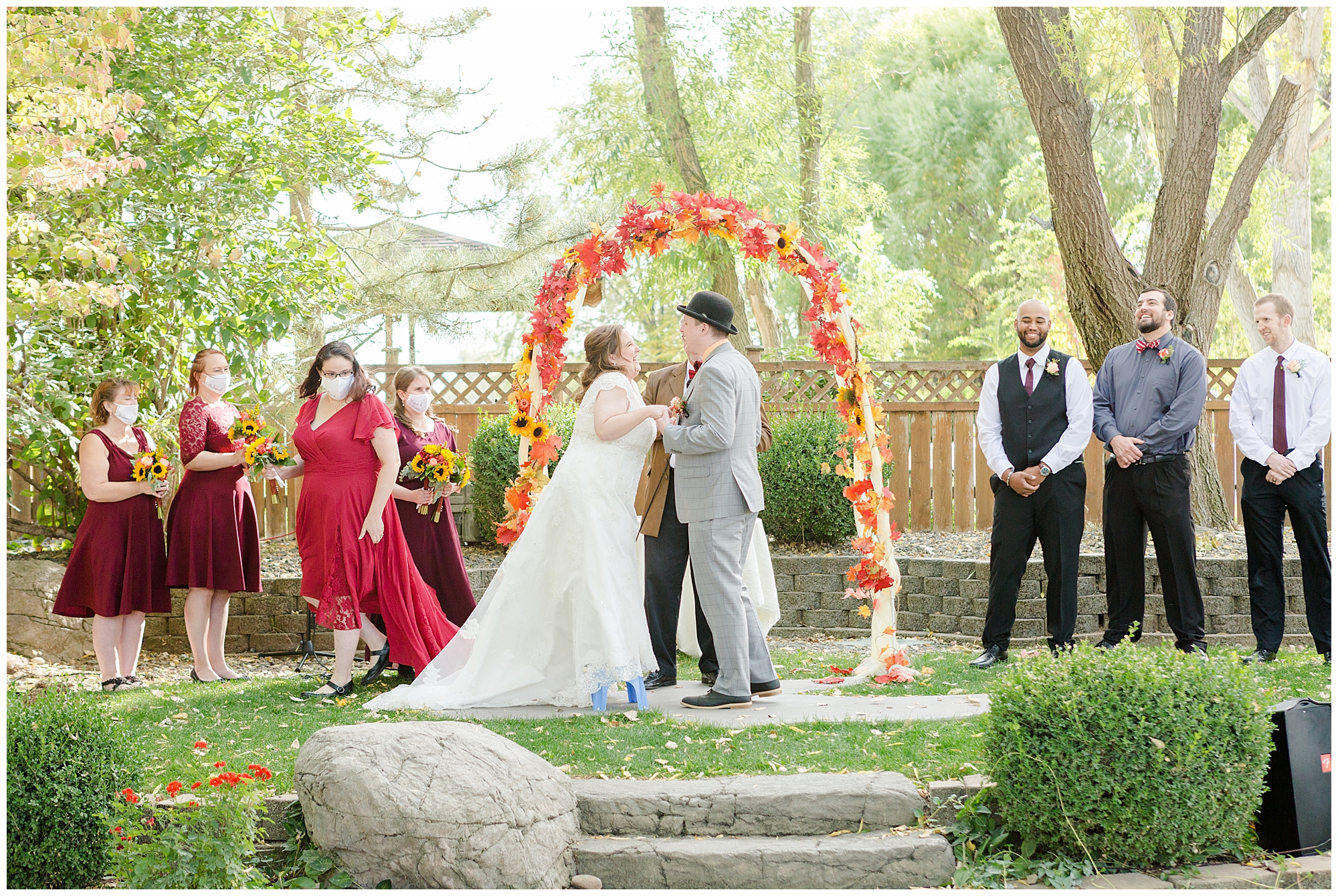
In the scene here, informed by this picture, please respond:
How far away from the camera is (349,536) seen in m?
5.62

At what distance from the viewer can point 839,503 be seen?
8.48m

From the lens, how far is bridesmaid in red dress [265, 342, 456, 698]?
5594 millimetres

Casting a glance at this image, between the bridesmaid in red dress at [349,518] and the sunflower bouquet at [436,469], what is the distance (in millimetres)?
307

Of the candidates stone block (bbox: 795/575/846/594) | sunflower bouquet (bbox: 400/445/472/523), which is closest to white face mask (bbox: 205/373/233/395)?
sunflower bouquet (bbox: 400/445/472/523)

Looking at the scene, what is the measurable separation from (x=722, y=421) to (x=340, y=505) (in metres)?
2.18

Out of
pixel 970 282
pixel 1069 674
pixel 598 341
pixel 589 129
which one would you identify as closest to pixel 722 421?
pixel 598 341

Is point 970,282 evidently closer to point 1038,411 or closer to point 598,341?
point 1038,411

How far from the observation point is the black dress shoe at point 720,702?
5008mm

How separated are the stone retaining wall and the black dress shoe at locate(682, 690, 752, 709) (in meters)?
2.97

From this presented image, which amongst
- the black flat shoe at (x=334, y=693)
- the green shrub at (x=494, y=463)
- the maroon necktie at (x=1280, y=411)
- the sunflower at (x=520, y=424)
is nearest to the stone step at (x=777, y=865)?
the black flat shoe at (x=334, y=693)

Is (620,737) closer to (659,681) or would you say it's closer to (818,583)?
(659,681)

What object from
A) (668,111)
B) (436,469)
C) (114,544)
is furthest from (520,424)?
(668,111)

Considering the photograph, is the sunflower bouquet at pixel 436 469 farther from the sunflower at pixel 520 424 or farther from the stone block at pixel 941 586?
the stone block at pixel 941 586

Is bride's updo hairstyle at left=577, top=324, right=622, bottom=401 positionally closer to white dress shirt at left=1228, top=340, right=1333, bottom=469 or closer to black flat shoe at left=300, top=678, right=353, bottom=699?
black flat shoe at left=300, top=678, right=353, bottom=699
